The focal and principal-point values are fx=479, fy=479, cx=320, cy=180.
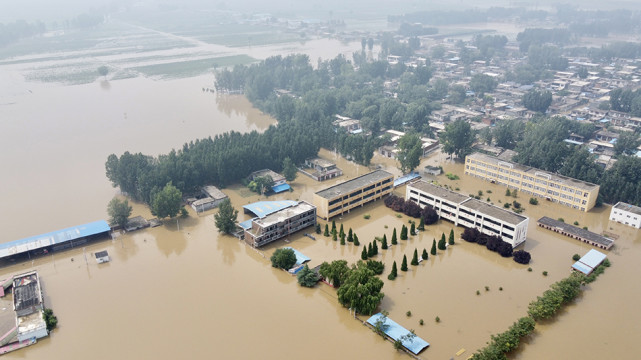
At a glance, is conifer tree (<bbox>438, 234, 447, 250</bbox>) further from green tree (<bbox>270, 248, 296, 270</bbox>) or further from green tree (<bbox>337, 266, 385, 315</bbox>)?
green tree (<bbox>270, 248, 296, 270</bbox>)

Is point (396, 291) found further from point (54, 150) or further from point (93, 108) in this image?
point (93, 108)

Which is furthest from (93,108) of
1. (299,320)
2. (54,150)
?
(299,320)

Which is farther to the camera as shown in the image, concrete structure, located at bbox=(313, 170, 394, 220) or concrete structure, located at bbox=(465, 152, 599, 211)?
concrete structure, located at bbox=(465, 152, 599, 211)

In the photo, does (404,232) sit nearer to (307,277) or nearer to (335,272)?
(335,272)

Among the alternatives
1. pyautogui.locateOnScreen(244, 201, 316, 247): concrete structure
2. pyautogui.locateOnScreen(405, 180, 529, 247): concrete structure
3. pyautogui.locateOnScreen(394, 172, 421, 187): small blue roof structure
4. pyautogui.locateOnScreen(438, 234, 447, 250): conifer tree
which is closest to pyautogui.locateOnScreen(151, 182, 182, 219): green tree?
pyautogui.locateOnScreen(244, 201, 316, 247): concrete structure

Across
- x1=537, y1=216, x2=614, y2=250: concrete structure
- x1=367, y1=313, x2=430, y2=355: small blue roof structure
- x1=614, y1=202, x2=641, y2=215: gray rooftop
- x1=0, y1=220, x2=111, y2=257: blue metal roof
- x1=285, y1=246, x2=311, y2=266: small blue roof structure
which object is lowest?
x1=537, y1=216, x2=614, y2=250: concrete structure

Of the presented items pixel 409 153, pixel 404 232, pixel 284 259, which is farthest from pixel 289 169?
pixel 284 259
